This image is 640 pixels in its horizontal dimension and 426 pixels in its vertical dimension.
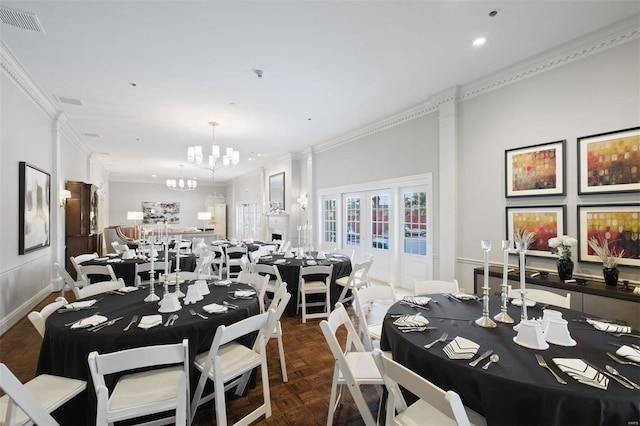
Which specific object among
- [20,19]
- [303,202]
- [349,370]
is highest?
[20,19]

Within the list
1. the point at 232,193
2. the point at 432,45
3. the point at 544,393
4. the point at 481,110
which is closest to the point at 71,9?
the point at 432,45

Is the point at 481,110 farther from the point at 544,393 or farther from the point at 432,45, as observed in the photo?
the point at 544,393

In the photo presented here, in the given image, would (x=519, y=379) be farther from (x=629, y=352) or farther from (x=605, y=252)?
(x=605, y=252)

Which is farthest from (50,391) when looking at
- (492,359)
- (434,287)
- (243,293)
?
(434,287)

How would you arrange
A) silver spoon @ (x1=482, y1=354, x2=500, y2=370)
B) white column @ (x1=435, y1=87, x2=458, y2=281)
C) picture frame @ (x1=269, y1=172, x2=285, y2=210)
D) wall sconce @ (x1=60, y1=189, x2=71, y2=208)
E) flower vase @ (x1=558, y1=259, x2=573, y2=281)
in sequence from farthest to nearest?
picture frame @ (x1=269, y1=172, x2=285, y2=210) → wall sconce @ (x1=60, y1=189, x2=71, y2=208) → white column @ (x1=435, y1=87, x2=458, y2=281) → flower vase @ (x1=558, y1=259, x2=573, y2=281) → silver spoon @ (x1=482, y1=354, x2=500, y2=370)

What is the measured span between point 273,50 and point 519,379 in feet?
11.9

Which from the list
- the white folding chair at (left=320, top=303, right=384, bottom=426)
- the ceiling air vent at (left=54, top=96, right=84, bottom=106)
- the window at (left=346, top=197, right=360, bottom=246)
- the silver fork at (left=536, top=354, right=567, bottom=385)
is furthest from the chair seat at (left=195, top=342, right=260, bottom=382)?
the ceiling air vent at (left=54, top=96, right=84, bottom=106)

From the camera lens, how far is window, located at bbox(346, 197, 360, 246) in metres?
6.99

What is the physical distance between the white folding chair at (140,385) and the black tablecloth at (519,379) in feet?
4.17

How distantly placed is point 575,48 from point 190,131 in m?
6.64

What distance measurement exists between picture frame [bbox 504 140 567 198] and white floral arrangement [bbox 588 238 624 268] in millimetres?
639

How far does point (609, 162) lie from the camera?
309 centimetres

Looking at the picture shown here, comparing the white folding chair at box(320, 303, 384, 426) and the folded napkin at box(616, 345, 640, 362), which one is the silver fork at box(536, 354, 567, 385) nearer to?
the folded napkin at box(616, 345, 640, 362)

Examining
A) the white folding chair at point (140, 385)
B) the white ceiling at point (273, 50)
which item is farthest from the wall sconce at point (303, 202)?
the white folding chair at point (140, 385)
